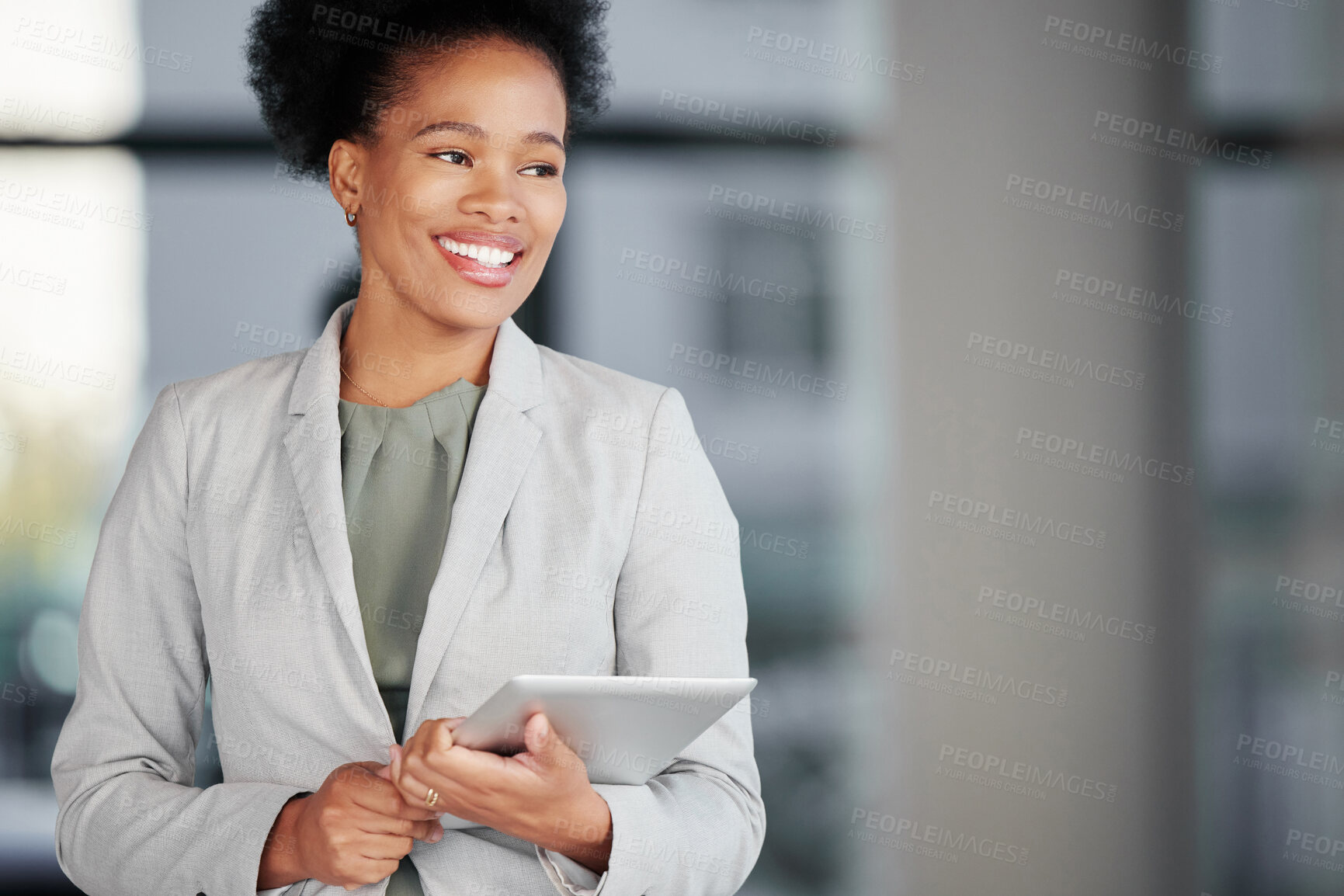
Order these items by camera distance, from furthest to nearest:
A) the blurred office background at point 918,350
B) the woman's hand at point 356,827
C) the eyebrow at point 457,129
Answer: the blurred office background at point 918,350 < the eyebrow at point 457,129 < the woman's hand at point 356,827

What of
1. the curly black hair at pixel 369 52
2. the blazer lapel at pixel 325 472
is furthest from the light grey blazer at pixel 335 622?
the curly black hair at pixel 369 52

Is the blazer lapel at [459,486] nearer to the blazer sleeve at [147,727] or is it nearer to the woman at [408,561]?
the woman at [408,561]

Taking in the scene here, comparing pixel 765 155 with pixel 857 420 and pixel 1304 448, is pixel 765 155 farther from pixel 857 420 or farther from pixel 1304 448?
pixel 1304 448

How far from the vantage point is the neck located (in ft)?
4.74

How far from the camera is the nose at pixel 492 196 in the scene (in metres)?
1.36

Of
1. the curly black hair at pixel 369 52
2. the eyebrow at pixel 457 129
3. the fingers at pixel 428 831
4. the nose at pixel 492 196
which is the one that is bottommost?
the fingers at pixel 428 831

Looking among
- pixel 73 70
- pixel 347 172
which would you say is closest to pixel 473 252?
pixel 347 172

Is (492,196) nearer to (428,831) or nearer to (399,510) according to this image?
(399,510)

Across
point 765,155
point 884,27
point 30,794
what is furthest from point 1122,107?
point 30,794

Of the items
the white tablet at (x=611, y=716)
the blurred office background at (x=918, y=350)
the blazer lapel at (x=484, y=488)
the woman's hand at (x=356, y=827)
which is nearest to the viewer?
the white tablet at (x=611, y=716)

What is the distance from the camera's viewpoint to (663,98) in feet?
9.53

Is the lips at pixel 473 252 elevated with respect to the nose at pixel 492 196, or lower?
lower

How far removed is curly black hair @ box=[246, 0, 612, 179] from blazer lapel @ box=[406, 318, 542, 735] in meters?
0.35

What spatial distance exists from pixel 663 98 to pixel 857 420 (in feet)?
3.22
